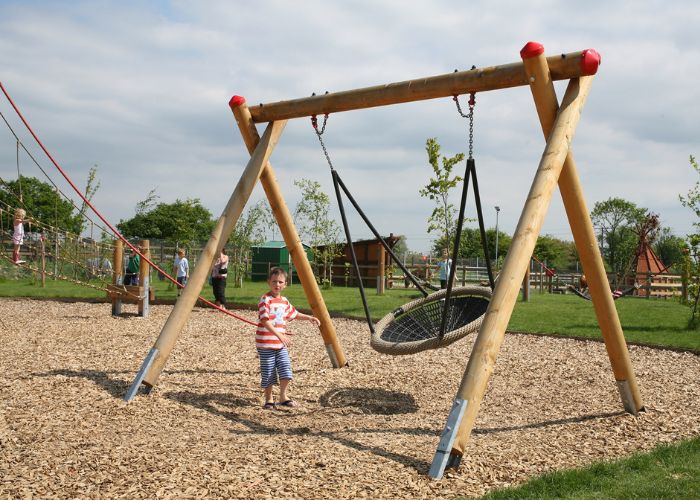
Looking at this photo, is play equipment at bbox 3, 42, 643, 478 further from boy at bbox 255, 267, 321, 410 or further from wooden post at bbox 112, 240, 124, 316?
wooden post at bbox 112, 240, 124, 316

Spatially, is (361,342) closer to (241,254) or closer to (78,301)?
(78,301)

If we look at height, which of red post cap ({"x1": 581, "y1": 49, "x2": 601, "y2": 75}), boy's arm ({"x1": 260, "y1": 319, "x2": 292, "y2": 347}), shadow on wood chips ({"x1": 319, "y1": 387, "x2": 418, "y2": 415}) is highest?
red post cap ({"x1": 581, "y1": 49, "x2": 601, "y2": 75})

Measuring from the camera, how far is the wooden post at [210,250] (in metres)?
5.98

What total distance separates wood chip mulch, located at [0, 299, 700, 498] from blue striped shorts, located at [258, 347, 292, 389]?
0.91 feet

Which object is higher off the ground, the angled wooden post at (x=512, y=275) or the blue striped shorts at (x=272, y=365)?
the angled wooden post at (x=512, y=275)

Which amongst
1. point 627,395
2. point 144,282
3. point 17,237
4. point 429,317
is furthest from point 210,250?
point 144,282

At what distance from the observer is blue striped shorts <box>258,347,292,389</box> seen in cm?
596

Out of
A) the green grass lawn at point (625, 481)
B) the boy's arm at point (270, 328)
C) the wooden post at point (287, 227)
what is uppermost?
the wooden post at point (287, 227)

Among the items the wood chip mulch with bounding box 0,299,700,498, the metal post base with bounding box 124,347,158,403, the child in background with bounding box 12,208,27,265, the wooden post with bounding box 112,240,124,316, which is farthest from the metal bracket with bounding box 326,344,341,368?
the wooden post with bounding box 112,240,124,316

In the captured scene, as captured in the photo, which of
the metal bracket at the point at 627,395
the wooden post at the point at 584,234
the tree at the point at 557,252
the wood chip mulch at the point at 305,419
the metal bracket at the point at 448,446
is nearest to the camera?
the wood chip mulch at the point at 305,419

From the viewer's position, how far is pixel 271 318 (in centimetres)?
601

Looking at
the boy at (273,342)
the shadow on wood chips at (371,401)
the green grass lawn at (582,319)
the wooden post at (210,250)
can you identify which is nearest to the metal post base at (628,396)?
the shadow on wood chips at (371,401)

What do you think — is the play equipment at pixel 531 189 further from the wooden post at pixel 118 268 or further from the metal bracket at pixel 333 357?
the wooden post at pixel 118 268

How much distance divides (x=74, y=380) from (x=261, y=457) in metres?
3.08
